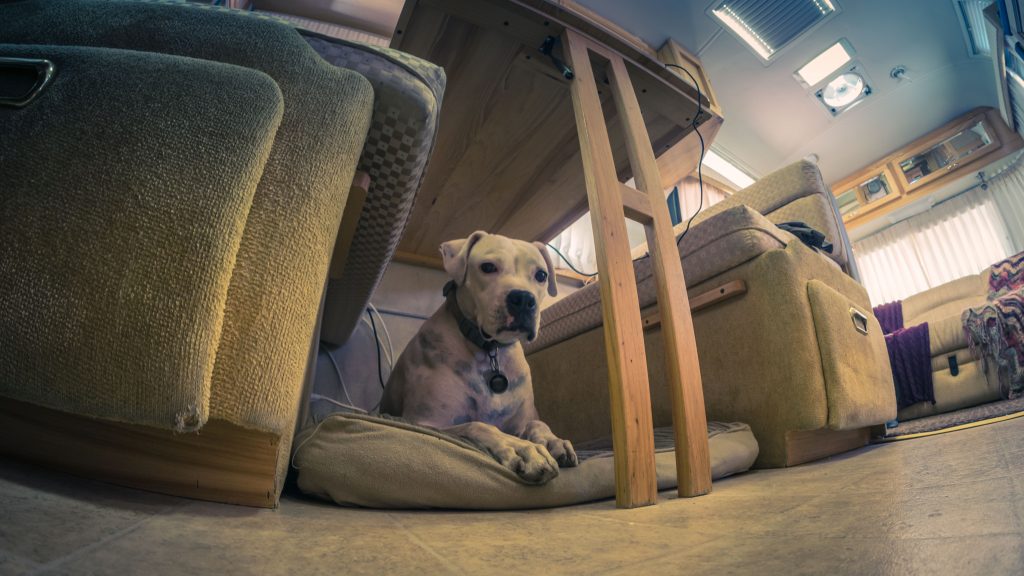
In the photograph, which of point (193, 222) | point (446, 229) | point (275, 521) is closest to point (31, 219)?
point (193, 222)

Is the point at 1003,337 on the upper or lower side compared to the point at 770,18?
lower

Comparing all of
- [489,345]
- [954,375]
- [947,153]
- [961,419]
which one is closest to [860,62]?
[947,153]

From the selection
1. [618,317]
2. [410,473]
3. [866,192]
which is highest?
[866,192]

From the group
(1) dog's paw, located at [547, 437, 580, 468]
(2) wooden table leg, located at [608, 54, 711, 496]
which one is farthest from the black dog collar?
(2) wooden table leg, located at [608, 54, 711, 496]

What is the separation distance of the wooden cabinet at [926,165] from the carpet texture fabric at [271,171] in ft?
19.9

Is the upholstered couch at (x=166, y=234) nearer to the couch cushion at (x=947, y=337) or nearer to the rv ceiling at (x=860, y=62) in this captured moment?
the rv ceiling at (x=860, y=62)

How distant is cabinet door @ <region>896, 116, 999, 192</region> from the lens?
165 inches

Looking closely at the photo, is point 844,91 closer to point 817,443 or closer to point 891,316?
point 891,316

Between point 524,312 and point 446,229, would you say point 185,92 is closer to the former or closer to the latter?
point 524,312

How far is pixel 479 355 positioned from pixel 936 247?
20.2ft

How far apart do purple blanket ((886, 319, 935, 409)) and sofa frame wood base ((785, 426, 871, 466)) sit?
1887mm

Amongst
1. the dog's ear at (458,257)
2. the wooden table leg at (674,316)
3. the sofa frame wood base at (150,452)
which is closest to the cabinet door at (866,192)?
the wooden table leg at (674,316)

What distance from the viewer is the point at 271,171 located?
1.97ft

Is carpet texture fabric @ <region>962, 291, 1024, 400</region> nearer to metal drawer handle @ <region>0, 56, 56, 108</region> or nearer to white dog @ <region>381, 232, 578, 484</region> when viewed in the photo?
white dog @ <region>381, 232, 578, 484</region>
